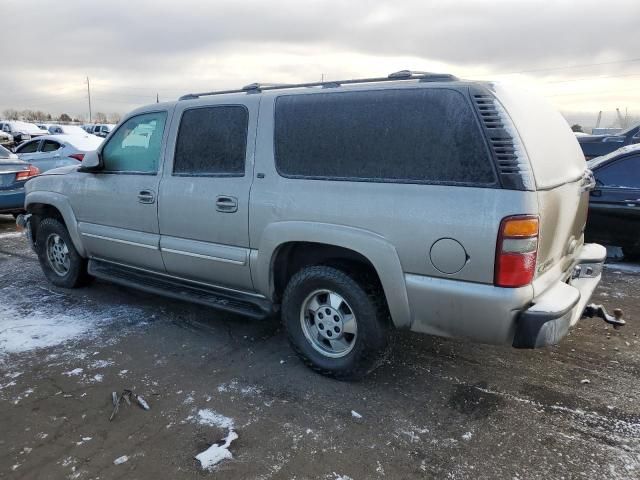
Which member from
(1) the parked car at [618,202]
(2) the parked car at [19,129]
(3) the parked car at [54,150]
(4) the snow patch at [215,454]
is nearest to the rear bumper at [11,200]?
(3) the parked car at [54,150]

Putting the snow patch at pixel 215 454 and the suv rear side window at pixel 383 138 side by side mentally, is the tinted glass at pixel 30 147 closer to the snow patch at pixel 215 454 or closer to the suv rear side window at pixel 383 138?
the suv rear side window at pixel 383 138

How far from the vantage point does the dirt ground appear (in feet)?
8.95

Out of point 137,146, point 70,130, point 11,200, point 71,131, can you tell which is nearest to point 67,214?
point 137,146

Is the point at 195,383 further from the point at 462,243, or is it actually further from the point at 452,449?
the point at 462,243

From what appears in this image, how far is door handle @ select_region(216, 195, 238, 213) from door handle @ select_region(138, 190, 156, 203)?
30.7 inches

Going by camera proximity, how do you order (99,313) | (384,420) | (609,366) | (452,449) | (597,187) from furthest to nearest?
(597,187)
(99,313)
(609,366)
(384,420)
(452,449)

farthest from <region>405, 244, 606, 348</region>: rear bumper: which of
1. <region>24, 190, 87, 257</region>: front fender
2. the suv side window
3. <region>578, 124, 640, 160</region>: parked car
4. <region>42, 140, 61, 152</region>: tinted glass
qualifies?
<region>42, 140, 61, 152</region>: tinted glass

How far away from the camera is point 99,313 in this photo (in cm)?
493

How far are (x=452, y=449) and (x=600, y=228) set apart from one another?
5.06 meters

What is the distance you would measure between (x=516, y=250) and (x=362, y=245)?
907mm

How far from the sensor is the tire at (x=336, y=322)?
11.0 feet

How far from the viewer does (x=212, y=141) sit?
4113 millimetres

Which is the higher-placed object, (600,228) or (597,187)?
(597,187)

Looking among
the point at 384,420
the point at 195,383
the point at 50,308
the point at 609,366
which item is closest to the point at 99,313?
the point at 50,308
